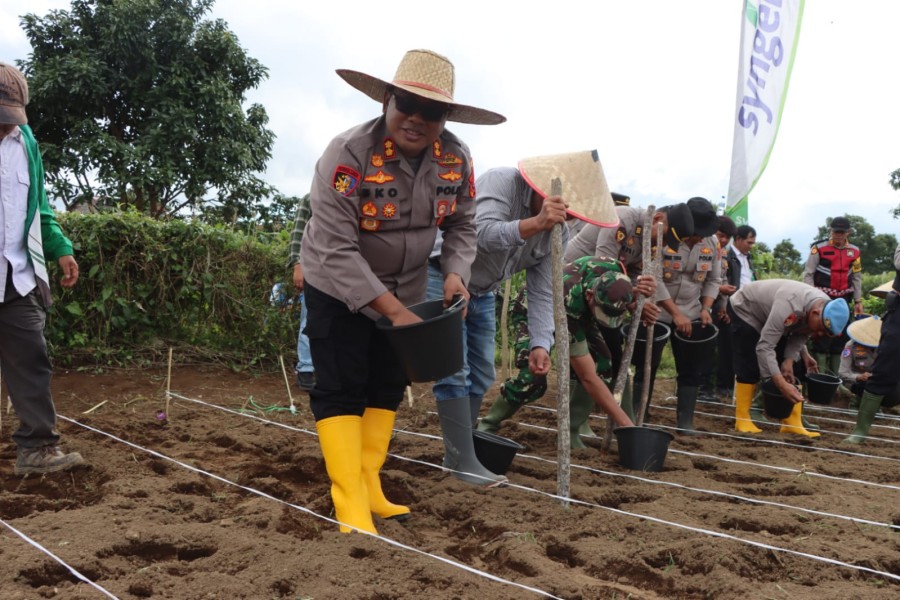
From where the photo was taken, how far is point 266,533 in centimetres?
243

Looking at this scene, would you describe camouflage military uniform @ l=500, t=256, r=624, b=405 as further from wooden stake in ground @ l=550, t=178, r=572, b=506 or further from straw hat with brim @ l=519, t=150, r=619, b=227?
wooden stake in ground @ l=550, t=178, r=572, b=506

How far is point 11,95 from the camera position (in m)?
2.91

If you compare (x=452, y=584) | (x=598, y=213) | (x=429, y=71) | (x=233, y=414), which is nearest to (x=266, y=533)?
(x=452, y=584)

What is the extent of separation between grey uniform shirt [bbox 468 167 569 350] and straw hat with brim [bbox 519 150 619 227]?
149mm

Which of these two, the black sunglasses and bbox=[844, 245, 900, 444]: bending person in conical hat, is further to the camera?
bbox=[844, 245, 900, 444]: bending person in conical hat

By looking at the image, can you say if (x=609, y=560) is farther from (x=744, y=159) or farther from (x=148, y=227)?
(x=744, y=159)

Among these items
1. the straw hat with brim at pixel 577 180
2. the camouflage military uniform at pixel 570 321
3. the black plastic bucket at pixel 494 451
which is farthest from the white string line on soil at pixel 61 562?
the camouflage military uniform at pixel 570 321

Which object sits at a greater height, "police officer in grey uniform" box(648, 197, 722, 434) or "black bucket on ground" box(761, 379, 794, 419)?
"police officer in grey uniform" box(648, 197, 722, 434)

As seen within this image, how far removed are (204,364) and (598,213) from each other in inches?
149

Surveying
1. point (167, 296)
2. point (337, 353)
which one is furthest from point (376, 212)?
point (167, 296)

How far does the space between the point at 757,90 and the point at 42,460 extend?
7.49 meters

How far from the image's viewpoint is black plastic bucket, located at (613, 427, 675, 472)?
370 centimetres

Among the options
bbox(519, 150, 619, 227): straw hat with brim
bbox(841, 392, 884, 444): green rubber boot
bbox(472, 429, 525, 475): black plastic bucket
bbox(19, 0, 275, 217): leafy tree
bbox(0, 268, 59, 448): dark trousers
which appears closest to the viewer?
bbox(0, 268, 59, 448): dark trousers

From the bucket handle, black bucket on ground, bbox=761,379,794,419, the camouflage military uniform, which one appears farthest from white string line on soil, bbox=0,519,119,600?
black bucket on ground, bbox=761,379,794,419
